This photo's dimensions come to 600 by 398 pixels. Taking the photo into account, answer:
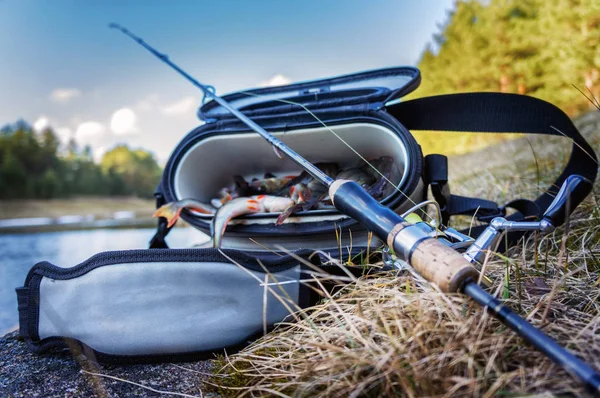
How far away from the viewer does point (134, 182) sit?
22.5 metres

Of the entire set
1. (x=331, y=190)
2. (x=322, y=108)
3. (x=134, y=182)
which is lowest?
(x=134, y=182)

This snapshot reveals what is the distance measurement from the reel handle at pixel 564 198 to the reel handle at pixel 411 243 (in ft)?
1.44

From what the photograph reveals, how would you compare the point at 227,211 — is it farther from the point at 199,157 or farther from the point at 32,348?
the point at 32,348

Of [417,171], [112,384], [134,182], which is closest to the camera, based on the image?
[112,384]

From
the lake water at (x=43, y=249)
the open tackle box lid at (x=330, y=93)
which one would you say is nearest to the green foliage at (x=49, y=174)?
the lake water at (x=43, y=249)

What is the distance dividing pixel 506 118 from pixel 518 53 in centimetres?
1801

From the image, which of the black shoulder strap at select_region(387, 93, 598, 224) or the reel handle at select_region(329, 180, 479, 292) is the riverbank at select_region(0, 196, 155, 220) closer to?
the black shoulder strap at select_region(387, 93, 598, 224)

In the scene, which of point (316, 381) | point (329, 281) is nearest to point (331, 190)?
point (329, 281)

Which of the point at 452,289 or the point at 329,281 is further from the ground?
the point at 452,289

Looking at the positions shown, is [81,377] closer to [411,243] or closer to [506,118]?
[411,243]

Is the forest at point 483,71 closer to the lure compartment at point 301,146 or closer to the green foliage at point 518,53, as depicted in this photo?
the green foliage at point 518,53

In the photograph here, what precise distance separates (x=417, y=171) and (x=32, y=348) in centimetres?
131

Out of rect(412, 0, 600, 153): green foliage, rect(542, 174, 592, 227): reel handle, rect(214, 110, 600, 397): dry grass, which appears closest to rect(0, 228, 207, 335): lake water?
rect(214, 110, 600, 397): dry grass

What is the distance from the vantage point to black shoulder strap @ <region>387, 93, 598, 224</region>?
1553mm
